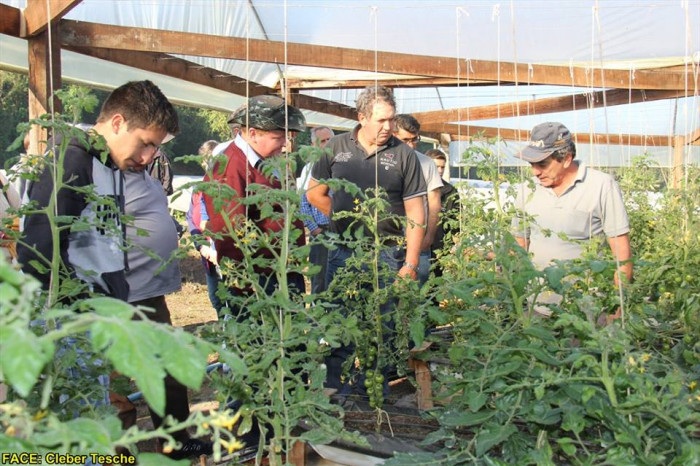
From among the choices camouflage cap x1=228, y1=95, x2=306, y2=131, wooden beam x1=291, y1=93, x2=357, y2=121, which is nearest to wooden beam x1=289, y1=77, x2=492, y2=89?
wooden beam x1=291, y1=93, x2=357, y2=121

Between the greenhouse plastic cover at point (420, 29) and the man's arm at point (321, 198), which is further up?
the greenhouse plastic cover at point (420, 29)

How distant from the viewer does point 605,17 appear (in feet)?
18.0

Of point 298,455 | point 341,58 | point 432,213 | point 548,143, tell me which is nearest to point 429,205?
point 432,213

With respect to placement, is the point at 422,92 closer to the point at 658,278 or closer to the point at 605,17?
the point at 605,17

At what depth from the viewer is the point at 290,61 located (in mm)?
5035

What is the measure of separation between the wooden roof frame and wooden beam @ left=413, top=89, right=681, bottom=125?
2cm

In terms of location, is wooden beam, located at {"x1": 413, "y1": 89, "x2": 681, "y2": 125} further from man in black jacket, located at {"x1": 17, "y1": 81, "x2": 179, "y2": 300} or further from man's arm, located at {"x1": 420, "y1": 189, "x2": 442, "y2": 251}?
man in black jacket, located at {"x1": 17, "y1": 81, "x2": 179, "y2": 300}

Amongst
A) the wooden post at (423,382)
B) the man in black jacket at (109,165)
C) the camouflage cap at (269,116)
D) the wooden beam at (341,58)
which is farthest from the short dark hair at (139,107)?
the wooden beam at (341,58)

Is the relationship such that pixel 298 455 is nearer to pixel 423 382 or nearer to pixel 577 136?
pixel 423 382

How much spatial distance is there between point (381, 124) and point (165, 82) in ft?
10.2

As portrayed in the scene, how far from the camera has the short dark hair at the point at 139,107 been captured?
222cm

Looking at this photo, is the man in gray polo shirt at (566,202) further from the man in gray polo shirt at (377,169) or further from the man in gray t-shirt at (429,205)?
the man in gray t-shirt at (429,205)

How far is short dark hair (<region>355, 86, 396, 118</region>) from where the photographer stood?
11.6ft

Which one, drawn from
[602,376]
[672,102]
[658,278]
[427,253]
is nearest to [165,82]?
[427,253]
